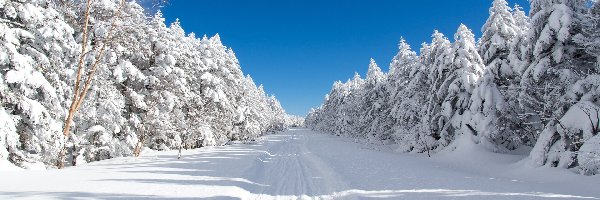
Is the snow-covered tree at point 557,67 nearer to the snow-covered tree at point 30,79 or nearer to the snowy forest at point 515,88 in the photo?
the snowy forest at point 515,88

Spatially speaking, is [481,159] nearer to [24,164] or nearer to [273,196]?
[273,196]

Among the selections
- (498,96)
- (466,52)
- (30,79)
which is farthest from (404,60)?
(30,79)

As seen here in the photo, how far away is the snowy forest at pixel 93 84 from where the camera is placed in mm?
15383

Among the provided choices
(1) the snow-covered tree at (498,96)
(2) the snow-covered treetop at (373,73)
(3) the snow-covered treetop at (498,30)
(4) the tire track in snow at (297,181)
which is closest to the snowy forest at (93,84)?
(4) the tire track in snow at (297,181)

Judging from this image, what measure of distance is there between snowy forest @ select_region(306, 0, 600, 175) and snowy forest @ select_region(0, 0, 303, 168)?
656 inches

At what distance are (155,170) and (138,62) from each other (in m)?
13.3

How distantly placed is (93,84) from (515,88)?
21.6 meters

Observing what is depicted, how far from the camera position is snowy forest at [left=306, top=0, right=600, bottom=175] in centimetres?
1655

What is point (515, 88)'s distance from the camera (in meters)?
20.3

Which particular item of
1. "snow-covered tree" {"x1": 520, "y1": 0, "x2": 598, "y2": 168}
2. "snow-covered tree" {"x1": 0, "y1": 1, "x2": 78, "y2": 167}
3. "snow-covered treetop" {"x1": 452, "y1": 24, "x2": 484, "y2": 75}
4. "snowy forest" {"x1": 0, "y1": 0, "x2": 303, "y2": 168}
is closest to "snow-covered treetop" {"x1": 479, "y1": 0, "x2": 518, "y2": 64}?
"snow-covered treetop" {"x1": 452, "y1": 24, "x2": 484, "y2": 75}

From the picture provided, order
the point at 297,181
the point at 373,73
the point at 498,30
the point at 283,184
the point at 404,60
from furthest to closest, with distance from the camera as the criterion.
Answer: the point at 373,73
the point at 404,60
the point at 498,30
the point at 297,181
the point at 283,184

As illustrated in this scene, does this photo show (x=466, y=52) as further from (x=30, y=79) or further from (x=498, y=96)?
(x=30, y=79)

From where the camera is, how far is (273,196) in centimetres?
1201

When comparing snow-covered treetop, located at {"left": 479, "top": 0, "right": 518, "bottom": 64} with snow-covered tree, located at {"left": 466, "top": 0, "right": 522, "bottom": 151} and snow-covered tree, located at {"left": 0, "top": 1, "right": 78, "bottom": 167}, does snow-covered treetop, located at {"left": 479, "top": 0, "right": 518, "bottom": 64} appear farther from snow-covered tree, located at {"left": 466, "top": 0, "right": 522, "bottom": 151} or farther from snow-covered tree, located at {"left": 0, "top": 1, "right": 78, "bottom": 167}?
snow-covered tree, located at {"left": 0, "top": 1, "right": 78, "bottom": 167}
